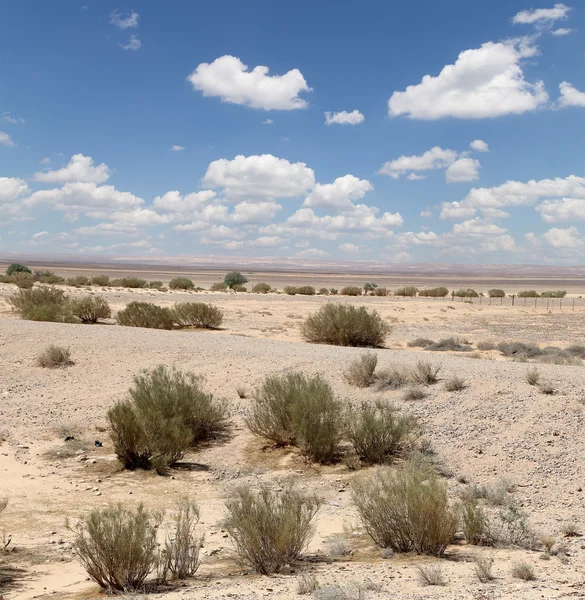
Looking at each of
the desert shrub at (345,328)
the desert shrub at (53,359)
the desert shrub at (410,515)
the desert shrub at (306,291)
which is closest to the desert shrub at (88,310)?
the desert shrub at (345,328)

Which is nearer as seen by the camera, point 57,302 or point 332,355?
point 332,355

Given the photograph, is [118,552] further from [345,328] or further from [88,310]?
[88,310]

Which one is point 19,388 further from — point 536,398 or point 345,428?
point 536,398

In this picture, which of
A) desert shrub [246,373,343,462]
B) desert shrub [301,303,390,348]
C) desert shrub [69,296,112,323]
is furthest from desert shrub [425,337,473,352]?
desert shrub [69,296,112,323]

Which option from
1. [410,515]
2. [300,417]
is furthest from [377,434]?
[410,515]

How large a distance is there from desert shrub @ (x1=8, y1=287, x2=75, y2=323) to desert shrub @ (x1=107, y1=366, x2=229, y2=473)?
13.4m

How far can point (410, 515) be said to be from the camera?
310 inches

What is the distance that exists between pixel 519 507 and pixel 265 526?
15.8 feet

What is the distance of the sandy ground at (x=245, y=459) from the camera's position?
7.05 meters

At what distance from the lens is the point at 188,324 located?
30.0m

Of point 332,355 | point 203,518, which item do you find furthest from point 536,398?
point 203,518

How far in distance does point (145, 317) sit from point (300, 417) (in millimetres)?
16651

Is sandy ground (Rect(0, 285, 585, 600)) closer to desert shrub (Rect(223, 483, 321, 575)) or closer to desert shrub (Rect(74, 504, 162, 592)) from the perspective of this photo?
desert shrub (Rect(223, 483, 321, 575))

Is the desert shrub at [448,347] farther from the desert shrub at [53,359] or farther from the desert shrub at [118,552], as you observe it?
the desert shrub at [118,552]
